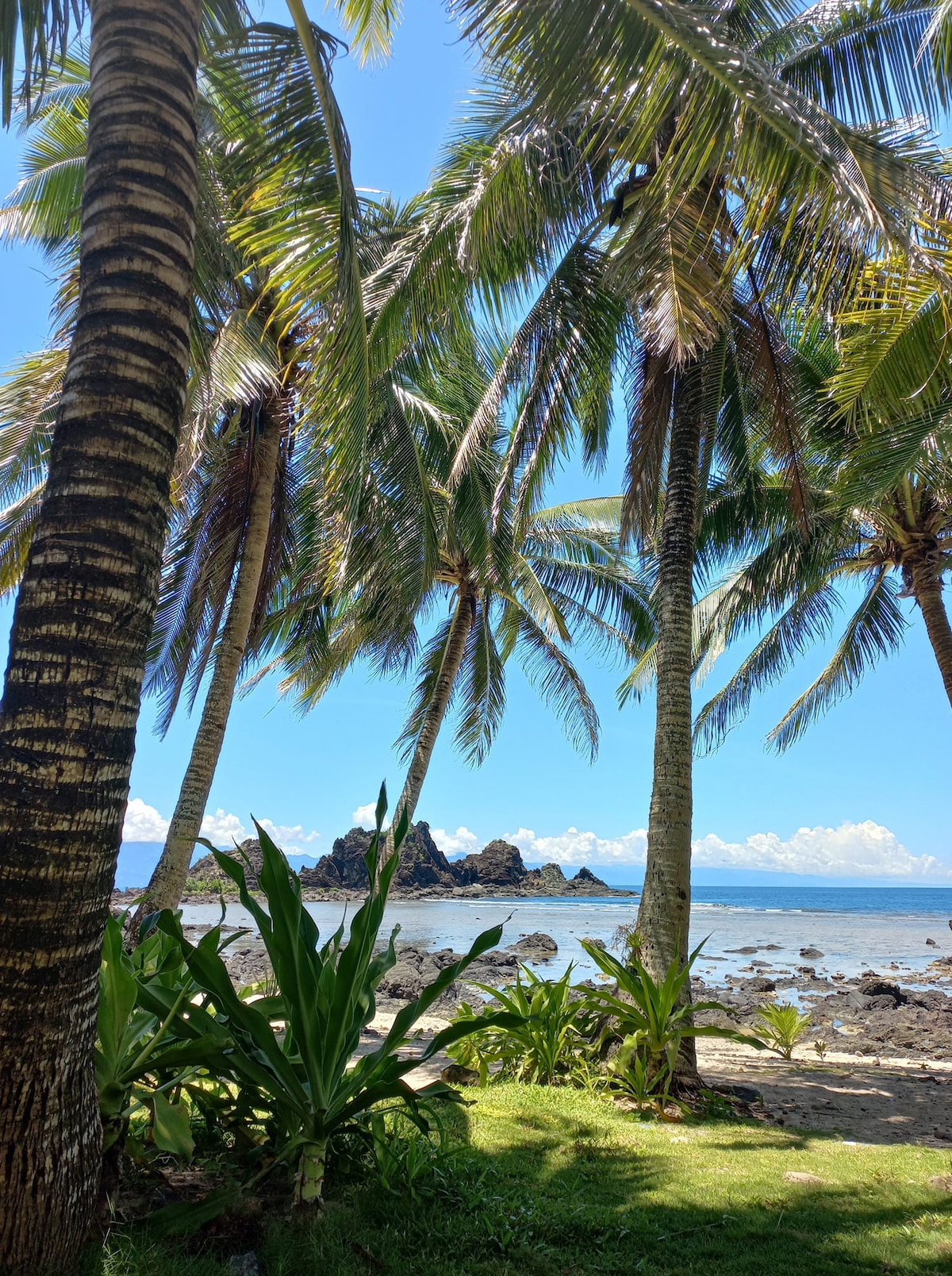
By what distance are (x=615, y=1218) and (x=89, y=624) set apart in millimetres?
2866

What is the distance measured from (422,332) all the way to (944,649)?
7765 millimetres

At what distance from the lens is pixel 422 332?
23.6 feet

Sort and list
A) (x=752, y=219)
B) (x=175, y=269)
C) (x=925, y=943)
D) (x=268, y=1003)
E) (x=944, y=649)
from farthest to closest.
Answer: (x=925, y=943) → (x=944, y=649) → (x=752, y=219) → (x=268, y=1003) → (x=175, y=269)

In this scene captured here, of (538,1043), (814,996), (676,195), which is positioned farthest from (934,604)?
(814,996)

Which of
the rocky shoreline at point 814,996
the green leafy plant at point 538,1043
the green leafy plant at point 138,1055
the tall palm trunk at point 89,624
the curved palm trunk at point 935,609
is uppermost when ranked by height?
Result: the curved palm trunk at point 935,609

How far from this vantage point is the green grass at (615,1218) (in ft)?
8.13

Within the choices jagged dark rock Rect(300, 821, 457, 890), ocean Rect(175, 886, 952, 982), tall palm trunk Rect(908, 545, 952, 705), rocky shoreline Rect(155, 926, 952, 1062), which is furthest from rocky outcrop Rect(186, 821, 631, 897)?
tall palm trunk Rect(908, 545, 952, 705)

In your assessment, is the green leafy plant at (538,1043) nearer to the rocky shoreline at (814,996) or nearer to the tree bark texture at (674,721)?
the tree bark texture at (674,721)

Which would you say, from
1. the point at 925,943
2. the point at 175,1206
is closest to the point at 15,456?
the point at 175,1206

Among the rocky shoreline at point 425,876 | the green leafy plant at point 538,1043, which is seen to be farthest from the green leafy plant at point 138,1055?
the rocky shoreline at point 425,876

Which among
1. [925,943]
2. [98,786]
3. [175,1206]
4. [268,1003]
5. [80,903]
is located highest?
[98,786]

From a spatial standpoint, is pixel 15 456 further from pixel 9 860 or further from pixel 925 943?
pixel 925 943

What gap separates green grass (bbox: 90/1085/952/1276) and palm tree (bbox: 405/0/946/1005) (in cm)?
218

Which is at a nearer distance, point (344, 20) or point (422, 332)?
point (344, 20)
